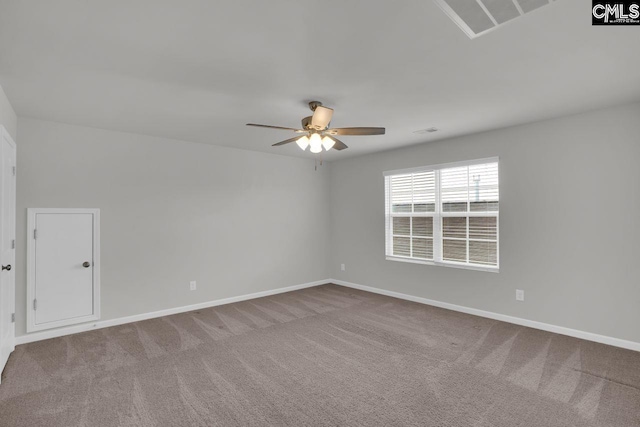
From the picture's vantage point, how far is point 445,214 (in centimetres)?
491

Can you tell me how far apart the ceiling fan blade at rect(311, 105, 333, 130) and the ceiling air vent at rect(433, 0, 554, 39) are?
124 centimetres

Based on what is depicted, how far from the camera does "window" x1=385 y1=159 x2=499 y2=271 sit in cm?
445

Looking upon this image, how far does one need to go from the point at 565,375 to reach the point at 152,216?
5.04 metres

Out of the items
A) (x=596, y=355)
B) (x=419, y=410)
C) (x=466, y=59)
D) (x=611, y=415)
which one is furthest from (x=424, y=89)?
(x=596, y=355)

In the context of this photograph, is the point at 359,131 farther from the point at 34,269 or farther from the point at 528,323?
the point at 34,269

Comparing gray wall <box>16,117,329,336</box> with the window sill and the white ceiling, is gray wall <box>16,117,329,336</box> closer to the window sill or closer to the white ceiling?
the white ceiling

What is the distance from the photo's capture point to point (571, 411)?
230 cm

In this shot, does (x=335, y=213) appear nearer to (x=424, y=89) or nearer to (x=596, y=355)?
(x=424, y=89)

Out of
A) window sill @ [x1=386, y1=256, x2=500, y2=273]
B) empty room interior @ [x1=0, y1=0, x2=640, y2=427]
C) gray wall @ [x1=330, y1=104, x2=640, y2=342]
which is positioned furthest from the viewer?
window sill @ [x1=386, y1=256, x2=500, y2=273]

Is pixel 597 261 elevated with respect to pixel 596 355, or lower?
elevated

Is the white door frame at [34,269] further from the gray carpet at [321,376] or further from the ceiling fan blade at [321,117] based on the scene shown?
the ceiling fan blade at [321,117]

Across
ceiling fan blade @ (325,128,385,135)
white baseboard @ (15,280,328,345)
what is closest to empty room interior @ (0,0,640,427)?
white baseboard @ (15,280,328,345)

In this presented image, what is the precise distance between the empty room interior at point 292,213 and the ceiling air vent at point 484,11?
0.06 ft

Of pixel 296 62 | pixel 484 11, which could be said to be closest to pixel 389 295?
pixel 296 62
